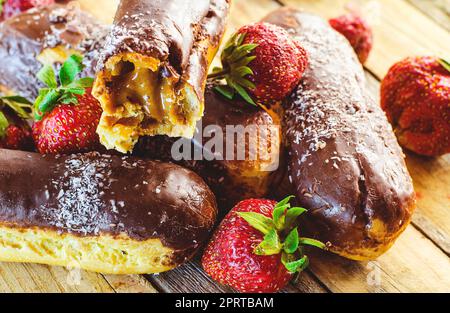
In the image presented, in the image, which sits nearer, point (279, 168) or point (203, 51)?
point (203, 51)

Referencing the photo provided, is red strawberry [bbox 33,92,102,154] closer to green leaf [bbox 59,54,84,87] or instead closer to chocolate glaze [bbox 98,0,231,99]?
green leaf [bbox 59,54,84,87]

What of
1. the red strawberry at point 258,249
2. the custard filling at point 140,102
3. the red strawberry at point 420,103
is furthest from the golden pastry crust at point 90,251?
the red strawberry at point 420,103

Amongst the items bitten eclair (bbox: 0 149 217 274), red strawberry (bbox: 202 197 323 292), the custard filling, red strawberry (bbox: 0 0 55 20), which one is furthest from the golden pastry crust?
red strawberry (bbox: 0 0 55 20)

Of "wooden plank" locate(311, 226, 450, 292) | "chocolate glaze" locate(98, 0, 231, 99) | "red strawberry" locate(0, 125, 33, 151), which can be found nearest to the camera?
"chocolate glaze" locate(98, 0, 231, 99)

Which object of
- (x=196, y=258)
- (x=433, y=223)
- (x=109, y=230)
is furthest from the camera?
(x=433, y=223)

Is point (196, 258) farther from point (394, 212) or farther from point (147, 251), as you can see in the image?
point (394, 212)
